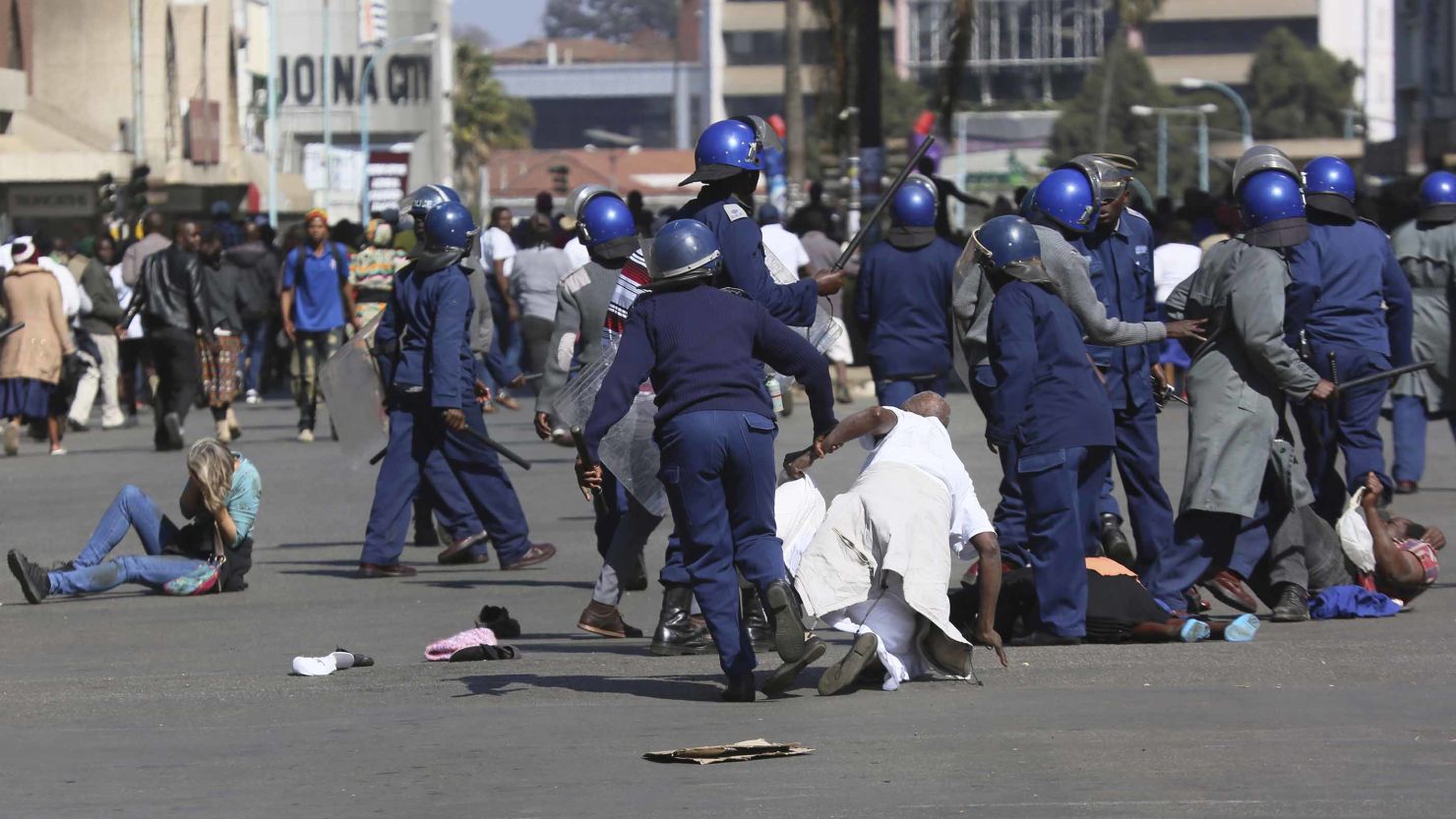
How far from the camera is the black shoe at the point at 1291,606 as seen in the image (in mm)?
10242

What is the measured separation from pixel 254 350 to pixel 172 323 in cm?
613

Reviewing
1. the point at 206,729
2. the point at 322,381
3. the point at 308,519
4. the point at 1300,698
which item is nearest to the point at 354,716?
the point at 206,729

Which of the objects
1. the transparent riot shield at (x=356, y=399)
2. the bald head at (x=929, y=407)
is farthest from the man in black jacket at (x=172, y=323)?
the bald head at (x=929, y=407)

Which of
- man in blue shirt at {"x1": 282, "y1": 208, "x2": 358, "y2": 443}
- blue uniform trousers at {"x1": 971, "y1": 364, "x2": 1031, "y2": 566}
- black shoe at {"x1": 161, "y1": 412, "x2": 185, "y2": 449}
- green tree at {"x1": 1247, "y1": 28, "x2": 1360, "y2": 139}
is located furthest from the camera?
green tree at {"x1": 1247, "y1": 28, "x2": 1360, "y2": 139}

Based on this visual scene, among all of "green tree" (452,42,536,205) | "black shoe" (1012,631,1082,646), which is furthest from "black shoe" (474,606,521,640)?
"green tree" (452,42,536,205)

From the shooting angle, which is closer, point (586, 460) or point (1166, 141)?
point (586, 460)

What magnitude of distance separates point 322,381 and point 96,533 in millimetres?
1961

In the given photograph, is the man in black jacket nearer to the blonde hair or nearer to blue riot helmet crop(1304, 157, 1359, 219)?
the blonde hair

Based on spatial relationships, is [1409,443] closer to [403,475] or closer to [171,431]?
[403,475]

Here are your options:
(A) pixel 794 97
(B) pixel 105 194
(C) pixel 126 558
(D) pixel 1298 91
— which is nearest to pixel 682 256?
(C) pixel 126 558

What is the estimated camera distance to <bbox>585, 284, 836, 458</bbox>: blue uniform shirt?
822 cm

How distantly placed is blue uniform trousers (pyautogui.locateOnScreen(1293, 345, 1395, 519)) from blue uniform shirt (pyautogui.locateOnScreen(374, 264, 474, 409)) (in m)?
4.02

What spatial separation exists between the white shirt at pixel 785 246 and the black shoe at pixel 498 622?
746 cm

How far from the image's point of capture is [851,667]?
833cm
